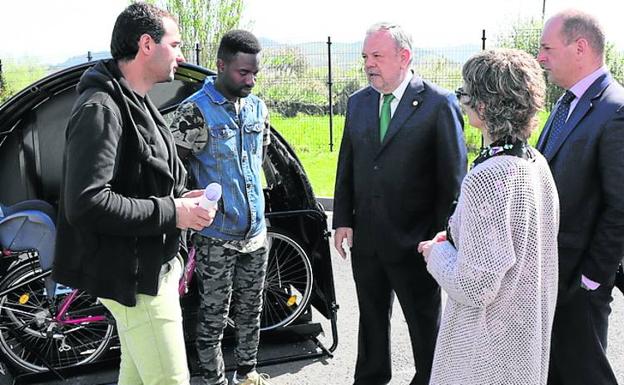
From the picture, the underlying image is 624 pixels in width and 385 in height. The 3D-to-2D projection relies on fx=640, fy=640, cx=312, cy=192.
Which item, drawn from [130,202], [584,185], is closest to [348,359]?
[584,185]

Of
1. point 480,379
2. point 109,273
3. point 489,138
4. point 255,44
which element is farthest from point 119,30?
point 480,379

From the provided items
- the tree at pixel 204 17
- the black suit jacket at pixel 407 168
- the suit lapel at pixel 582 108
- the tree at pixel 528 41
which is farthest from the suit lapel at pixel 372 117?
the tree at pixel 204 17

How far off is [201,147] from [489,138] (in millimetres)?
1616

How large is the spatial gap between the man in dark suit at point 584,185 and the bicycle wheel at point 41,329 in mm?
2642

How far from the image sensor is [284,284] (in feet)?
15.3

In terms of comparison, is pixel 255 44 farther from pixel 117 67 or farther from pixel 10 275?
pixel 10 275

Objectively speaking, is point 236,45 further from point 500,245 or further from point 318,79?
point 318,79

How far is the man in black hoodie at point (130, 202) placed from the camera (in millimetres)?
2189

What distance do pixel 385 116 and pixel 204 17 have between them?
45.3ft

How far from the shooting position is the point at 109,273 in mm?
2309

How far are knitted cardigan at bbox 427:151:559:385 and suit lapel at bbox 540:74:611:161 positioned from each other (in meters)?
0.68

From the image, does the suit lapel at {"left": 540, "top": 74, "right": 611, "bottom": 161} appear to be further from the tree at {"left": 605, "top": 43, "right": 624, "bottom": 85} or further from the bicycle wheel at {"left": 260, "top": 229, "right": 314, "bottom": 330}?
the tree at {"left": 605, "top": 43, "right": 624, "bottom": 85}

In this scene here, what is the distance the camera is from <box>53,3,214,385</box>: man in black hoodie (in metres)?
2.19

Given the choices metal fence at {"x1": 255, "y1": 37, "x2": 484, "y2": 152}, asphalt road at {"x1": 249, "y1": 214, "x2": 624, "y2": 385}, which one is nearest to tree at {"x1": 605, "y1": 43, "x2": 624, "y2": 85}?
metal fence at {"x1": 255, "y1": 37, "x2": 484, "y2": 152}
